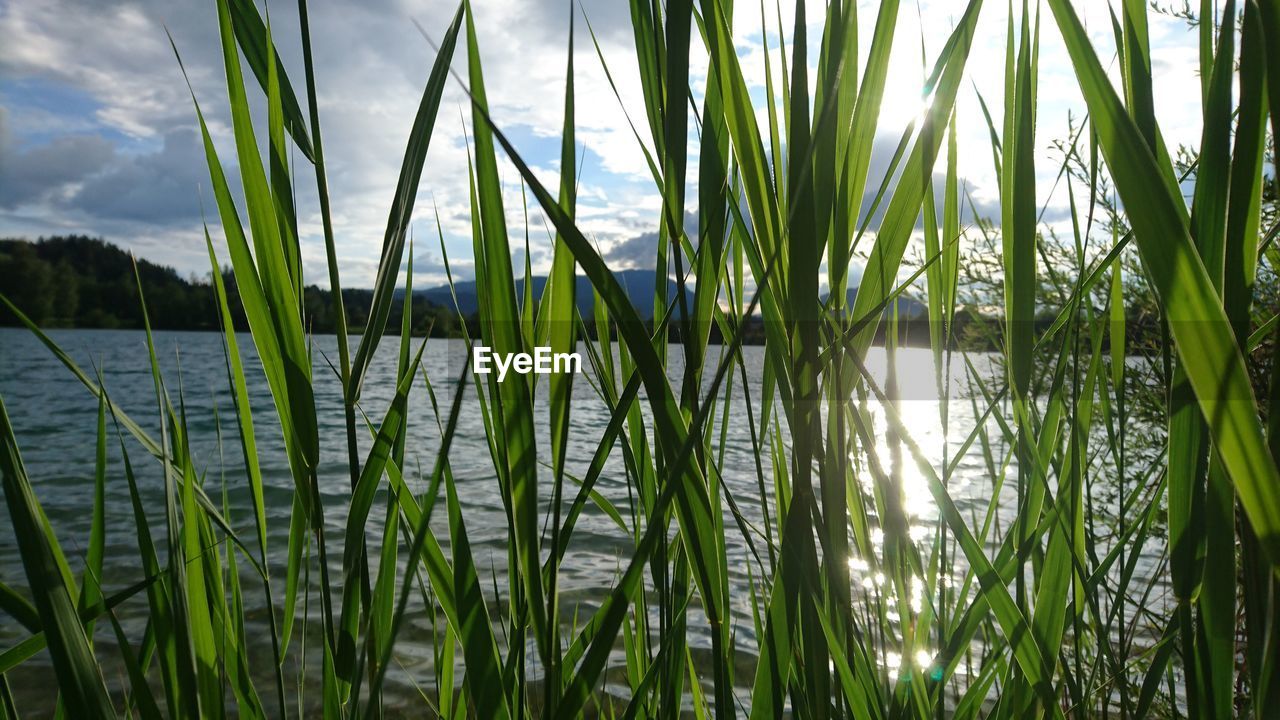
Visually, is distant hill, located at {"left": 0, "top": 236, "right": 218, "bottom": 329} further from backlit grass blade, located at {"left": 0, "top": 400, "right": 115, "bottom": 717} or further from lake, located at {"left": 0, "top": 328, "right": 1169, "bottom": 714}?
backlit grass blade, located at {"left": 0, "top": 400, "right": 115, "bottom": 717}

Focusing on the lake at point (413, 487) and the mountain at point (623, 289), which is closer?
the mountain at point (623, 289)

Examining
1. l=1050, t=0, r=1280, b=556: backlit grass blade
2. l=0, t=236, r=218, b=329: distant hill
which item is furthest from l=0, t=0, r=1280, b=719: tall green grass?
l=0, t=236, r=218, b=329: distant hill

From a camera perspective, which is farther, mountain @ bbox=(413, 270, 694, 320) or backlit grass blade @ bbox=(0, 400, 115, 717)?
mountain @ bbox=(413, 270, 694, 320)

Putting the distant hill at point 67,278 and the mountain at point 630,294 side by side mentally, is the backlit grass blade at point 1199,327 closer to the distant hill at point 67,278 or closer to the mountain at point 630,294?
the mountain at point 630,294

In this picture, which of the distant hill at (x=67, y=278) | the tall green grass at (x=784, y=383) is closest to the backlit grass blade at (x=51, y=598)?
the tall green grass at (x=784, y=383)

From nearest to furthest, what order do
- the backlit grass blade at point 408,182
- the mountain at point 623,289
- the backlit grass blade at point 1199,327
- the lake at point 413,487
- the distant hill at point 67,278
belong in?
the backlit grass blade at point 1199,327 → the backlit grass blade at point 408,182 → the mountain at point 623,289 → the lake at point 413,487 → the distant hill at point 67,278

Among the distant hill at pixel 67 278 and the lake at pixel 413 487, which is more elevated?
the distant hill at pixel 67 278

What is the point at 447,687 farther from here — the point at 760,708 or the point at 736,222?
the point at 736,222

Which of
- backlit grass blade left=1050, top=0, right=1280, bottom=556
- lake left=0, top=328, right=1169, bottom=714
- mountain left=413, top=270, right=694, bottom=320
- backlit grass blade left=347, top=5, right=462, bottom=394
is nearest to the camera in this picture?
backlit grass blade left=1050, top=0, right=1280, bottom=556

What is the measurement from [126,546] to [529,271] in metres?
4.57

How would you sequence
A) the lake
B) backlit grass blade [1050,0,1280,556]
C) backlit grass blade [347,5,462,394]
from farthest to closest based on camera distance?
the lake
backlit grass blade [347,5,462,394]
backlit grass blade [1050,0,1280,556]

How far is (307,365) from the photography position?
0.36 m
